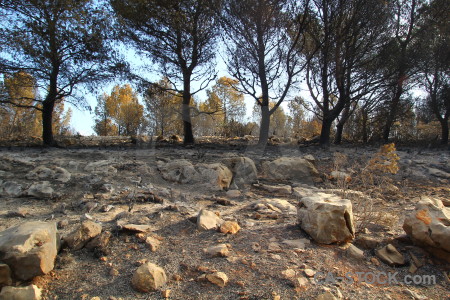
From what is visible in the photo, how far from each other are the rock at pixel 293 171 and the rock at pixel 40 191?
3.60 metres

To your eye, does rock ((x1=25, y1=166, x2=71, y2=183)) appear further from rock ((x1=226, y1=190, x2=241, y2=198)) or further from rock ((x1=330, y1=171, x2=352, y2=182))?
rock ((x1=330, y1=171, x2=352, y2=182))

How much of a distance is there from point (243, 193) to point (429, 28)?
1329 centimetres

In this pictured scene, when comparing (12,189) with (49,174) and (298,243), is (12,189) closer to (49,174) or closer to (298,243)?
(49,174)

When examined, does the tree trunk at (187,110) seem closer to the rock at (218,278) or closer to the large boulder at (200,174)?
the large boulder at (200,174)

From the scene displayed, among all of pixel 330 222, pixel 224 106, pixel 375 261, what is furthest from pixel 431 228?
pixel 224 106

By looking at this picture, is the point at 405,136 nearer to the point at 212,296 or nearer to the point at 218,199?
the point at 218,199

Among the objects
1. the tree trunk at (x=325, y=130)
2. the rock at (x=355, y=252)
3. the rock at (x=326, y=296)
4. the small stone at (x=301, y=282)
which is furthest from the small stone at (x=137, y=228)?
the tree trunk at (x=325, y=130)

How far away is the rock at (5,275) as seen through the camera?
1.79m

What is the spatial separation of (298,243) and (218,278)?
2.95ft

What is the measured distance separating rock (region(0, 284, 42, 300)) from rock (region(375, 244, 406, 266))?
8.34ft

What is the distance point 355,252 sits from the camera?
2383 mm

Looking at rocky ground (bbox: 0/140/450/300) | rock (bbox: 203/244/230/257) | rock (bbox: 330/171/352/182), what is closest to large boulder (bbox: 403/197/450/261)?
rocky ground (bbox: 0/140/450/300)

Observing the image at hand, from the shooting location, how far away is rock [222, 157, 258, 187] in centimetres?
507

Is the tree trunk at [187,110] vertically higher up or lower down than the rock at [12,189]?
higher up
